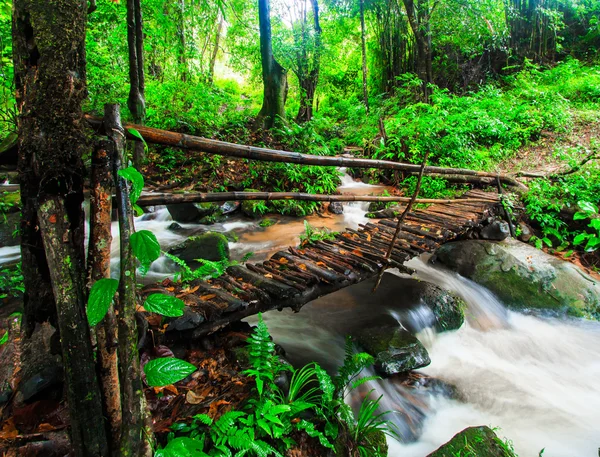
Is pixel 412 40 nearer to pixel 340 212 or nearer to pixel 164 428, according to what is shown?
pixel 340 212

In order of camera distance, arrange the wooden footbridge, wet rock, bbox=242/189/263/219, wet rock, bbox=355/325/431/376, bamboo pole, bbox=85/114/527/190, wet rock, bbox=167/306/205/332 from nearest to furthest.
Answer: bamboo pole, bbox=85/114/527/190, wet rock, bbox=167/306/205/332, the wooden footbridge, wet rock, bbox=355/325/431/376, wet rock, bbox=242/189/263/219

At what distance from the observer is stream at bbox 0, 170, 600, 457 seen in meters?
3.46

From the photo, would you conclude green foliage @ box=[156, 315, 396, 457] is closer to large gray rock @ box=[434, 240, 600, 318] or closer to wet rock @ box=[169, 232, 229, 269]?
wet rock @ box=[169, 232, 229, 269]

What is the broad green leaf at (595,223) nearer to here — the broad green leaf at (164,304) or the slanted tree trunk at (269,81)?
the broad green leaf at (164,304)

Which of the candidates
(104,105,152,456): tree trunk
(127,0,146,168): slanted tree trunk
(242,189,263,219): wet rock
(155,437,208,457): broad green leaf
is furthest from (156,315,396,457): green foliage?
(242,189,263,219): wet rock

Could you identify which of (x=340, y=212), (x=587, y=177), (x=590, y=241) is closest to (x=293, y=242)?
(x=340, y=212)

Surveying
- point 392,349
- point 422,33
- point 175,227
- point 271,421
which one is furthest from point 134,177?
point 422,33

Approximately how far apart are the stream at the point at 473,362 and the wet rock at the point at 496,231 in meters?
1.22

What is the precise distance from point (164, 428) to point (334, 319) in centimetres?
328

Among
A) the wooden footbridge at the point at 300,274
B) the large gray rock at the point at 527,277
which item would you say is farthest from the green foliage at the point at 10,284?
the large gray rock at the point at 527,277

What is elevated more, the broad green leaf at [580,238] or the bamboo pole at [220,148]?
the bamboo pole at [220,148]

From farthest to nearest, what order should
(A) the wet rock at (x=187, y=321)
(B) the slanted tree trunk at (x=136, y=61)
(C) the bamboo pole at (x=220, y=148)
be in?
(B) the slanted tree trunk at (x=136, y=61) → (A) the wet rock at (x=187, y=321) → (C) the bamboo pole at (x=220, y=148)

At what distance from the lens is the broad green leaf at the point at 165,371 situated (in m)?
1.39

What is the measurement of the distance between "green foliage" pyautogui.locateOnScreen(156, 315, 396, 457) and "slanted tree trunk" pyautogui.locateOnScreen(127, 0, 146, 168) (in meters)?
4.86
